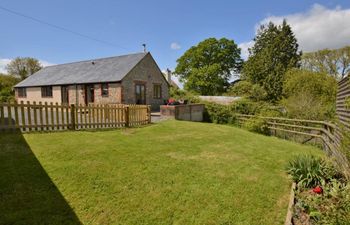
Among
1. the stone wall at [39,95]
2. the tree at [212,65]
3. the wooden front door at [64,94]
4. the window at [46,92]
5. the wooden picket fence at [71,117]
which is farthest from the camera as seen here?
the tree at [212,65]

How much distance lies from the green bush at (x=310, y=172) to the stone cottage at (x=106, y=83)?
51.0 ft

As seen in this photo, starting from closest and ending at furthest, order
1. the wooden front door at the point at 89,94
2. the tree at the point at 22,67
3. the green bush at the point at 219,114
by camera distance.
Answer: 1. the green bush at the point at 219,114
2. the wooden front door at the point at 89,94
3. the tree at the point at 22,67

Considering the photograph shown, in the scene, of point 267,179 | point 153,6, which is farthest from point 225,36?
point 267,179

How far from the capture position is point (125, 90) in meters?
18.4

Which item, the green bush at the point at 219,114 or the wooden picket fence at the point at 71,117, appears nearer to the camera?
the wooden picket fence at the point at 71,117

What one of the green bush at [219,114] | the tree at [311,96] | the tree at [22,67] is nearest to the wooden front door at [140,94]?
the green bush at [219,114]

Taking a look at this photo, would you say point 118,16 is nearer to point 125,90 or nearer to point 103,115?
point 125,90

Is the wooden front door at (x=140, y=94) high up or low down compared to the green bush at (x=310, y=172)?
up

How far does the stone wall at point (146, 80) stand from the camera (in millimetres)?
18703

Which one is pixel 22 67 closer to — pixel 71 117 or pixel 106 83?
pixel 106 83

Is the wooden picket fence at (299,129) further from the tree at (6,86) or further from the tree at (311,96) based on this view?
the tree at (6,86)

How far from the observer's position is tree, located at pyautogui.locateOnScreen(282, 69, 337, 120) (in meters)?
12.9

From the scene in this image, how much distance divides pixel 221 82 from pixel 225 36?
958cm

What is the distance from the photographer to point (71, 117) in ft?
28.8
